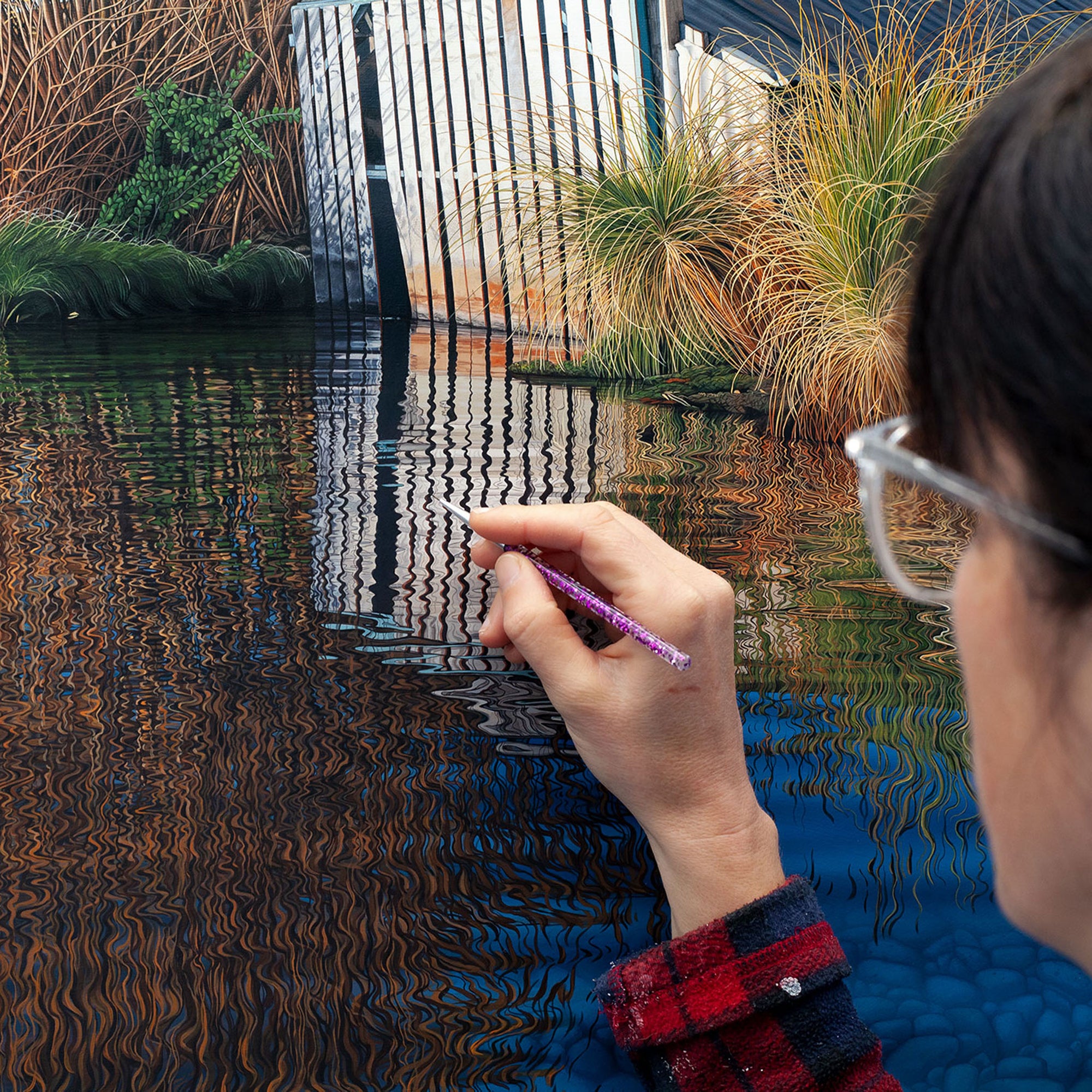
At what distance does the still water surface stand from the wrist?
0.02 m

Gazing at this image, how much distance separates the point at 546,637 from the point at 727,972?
6.7 inches

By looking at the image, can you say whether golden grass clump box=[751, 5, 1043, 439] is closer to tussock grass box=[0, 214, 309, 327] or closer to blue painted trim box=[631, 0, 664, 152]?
blue painted trim box=[631, 0, 664, 152]

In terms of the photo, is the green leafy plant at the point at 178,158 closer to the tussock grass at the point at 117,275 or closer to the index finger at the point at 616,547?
the tussock grass at the point at 117,275

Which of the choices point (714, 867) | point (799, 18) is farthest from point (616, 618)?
point (799, 18)

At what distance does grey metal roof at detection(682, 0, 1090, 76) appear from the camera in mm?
1733

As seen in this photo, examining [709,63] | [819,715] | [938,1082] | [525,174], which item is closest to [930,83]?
[709,63]

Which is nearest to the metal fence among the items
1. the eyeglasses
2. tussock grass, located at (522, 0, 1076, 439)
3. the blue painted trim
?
the blue painted trim

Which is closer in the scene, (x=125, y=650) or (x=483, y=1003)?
(x=483, y=1003)

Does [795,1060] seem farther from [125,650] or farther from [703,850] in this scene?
[125,650]

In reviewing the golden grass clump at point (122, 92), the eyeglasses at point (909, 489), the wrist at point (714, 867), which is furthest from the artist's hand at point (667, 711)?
the golden grass clump at point (122, 92)

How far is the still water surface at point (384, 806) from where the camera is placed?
0.39m

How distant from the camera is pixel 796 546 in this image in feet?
2.88

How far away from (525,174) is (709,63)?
39 cm

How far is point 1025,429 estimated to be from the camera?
210mm
